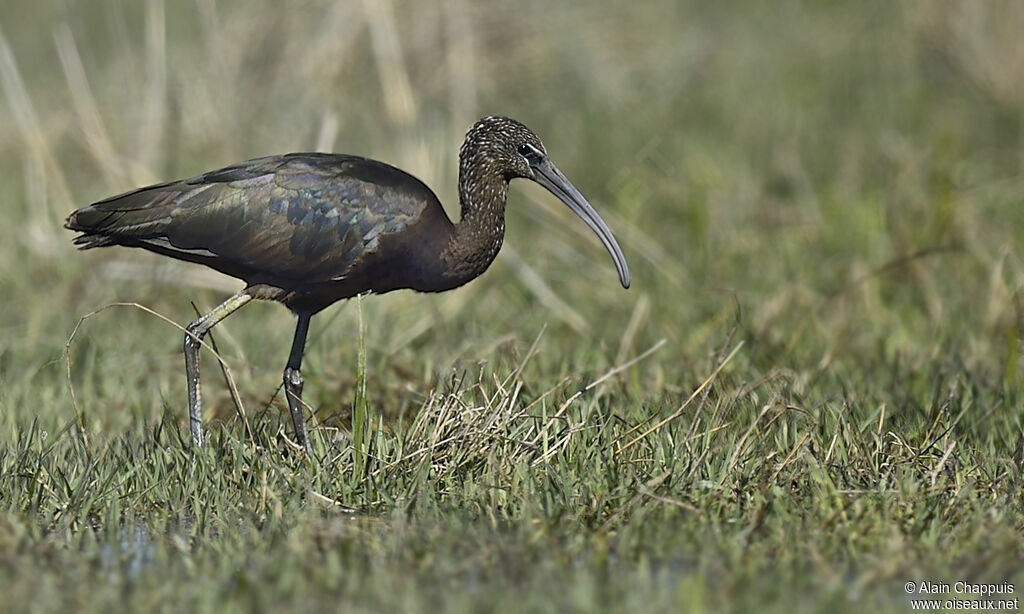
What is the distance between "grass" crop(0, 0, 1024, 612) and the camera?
4.19 meters

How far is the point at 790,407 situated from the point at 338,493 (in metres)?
1.38

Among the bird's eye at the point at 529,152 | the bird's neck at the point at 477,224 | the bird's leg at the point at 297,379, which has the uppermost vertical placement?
the bird's eye at the point at 529,152

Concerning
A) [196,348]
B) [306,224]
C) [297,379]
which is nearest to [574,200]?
[306,224]

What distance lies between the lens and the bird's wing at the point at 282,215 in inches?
220

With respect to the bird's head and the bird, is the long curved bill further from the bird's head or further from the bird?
the bird

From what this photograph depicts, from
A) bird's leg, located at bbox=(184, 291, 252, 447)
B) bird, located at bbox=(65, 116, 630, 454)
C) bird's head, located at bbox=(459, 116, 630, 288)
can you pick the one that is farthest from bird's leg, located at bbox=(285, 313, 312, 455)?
bird's head, located at bbox=(459, 116, 630, 288)

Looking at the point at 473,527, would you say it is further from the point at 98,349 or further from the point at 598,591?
the point at 98,349

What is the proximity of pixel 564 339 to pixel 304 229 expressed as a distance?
6.30ft

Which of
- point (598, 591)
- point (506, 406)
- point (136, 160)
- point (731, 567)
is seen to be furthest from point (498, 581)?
point (136, 160)

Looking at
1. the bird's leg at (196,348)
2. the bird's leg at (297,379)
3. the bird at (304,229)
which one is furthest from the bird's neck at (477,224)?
the bird's leg at (196,348)

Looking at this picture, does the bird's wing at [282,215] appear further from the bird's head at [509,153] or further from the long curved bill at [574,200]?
the long curved bill at [574,200]

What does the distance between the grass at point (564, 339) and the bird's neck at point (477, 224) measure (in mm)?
390

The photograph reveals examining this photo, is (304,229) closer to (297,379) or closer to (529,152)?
(297,379)

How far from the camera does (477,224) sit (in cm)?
574
